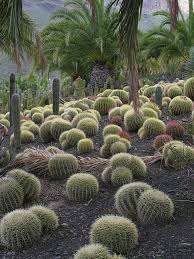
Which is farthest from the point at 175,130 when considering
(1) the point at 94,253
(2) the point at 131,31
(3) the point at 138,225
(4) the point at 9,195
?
(1) the point at 94,253

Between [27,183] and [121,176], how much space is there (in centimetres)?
113

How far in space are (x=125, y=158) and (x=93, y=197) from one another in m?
0.68

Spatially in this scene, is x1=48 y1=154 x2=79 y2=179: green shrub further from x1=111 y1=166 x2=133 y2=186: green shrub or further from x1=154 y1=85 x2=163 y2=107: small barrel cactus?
x1=154 y1=85 x2=163 y2=107: small barrel cactus

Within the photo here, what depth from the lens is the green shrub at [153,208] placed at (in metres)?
4.86

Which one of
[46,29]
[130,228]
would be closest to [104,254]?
[130,228]

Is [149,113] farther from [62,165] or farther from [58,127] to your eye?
[62,165]

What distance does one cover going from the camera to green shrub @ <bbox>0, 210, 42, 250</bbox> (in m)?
4.71

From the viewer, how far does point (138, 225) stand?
16.4 ft

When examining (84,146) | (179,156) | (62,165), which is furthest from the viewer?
(84,146)

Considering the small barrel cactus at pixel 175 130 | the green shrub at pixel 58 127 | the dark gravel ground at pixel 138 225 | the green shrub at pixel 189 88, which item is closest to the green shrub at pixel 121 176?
the dark gravel ground at pixel 138 225

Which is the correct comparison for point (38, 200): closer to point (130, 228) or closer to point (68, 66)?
point (130, 228)

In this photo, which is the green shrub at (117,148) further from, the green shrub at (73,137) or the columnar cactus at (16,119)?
the columnar cactus at (16,119)

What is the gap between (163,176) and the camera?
634cm

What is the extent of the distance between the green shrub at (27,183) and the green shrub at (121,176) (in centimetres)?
93
